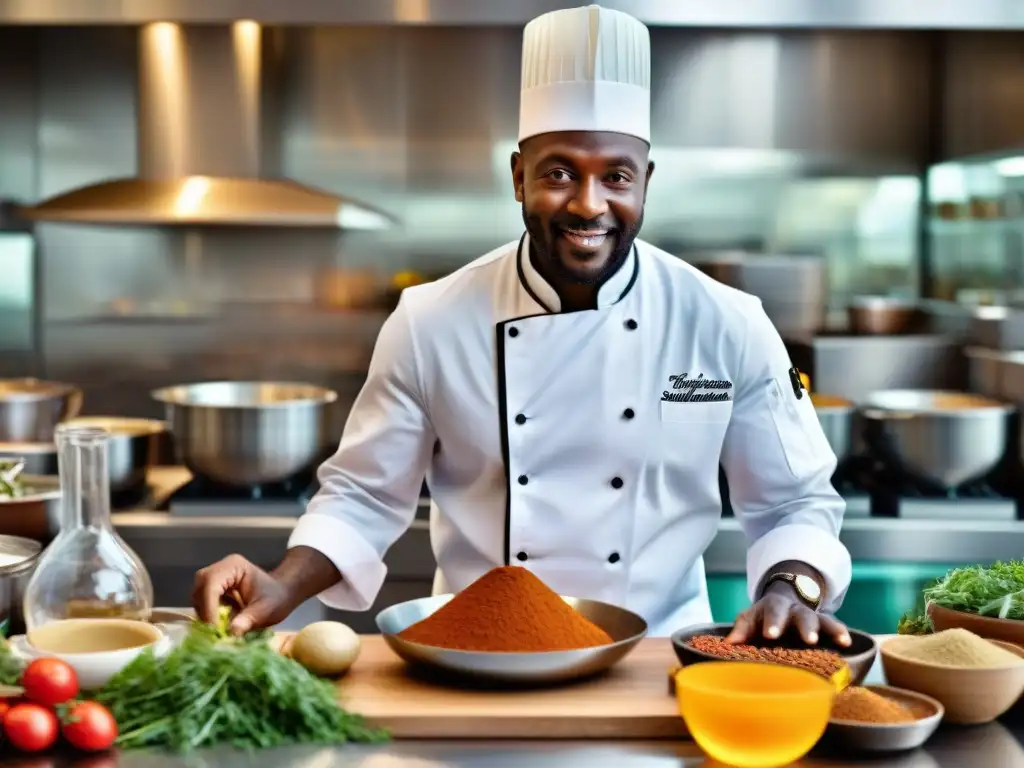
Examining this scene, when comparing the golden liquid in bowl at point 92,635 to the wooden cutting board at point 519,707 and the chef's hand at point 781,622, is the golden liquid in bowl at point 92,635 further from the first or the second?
the chef's hand at point 781,622

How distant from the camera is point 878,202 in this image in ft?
14.0

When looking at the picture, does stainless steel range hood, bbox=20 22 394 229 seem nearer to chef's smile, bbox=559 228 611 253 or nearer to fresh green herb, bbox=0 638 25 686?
chef's smile, bbox=559 228 611 253

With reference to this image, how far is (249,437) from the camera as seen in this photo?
3.26 meters

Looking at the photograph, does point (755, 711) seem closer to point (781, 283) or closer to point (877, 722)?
point (877, 722)

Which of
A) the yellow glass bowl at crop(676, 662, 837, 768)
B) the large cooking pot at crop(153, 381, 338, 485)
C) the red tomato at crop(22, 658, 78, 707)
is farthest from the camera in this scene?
the large cooking pot at crop(153, 381, 338, 485)

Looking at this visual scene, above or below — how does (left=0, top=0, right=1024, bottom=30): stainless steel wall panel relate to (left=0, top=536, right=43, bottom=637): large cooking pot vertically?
above

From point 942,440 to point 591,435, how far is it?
1.39 metres

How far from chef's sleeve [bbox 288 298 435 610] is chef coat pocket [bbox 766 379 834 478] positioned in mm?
595

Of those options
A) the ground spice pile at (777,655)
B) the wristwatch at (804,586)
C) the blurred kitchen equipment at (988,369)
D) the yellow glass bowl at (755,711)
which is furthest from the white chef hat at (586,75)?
the blurred kitchen equipment at (988,369)

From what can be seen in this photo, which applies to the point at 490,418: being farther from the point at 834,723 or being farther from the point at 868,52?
the point at 868,52

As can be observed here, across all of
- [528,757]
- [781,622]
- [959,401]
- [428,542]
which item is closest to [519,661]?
[528,757]

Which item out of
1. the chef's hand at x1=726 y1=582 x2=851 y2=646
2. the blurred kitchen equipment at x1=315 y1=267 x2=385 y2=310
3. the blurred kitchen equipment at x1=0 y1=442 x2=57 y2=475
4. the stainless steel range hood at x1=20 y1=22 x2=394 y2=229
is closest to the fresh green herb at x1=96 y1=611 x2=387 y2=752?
the chef's hand at x1=726 y1=582 x2=851 y2=646

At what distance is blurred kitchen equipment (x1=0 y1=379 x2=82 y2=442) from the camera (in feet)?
11.7

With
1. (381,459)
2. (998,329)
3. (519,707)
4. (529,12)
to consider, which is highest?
(529,12)
